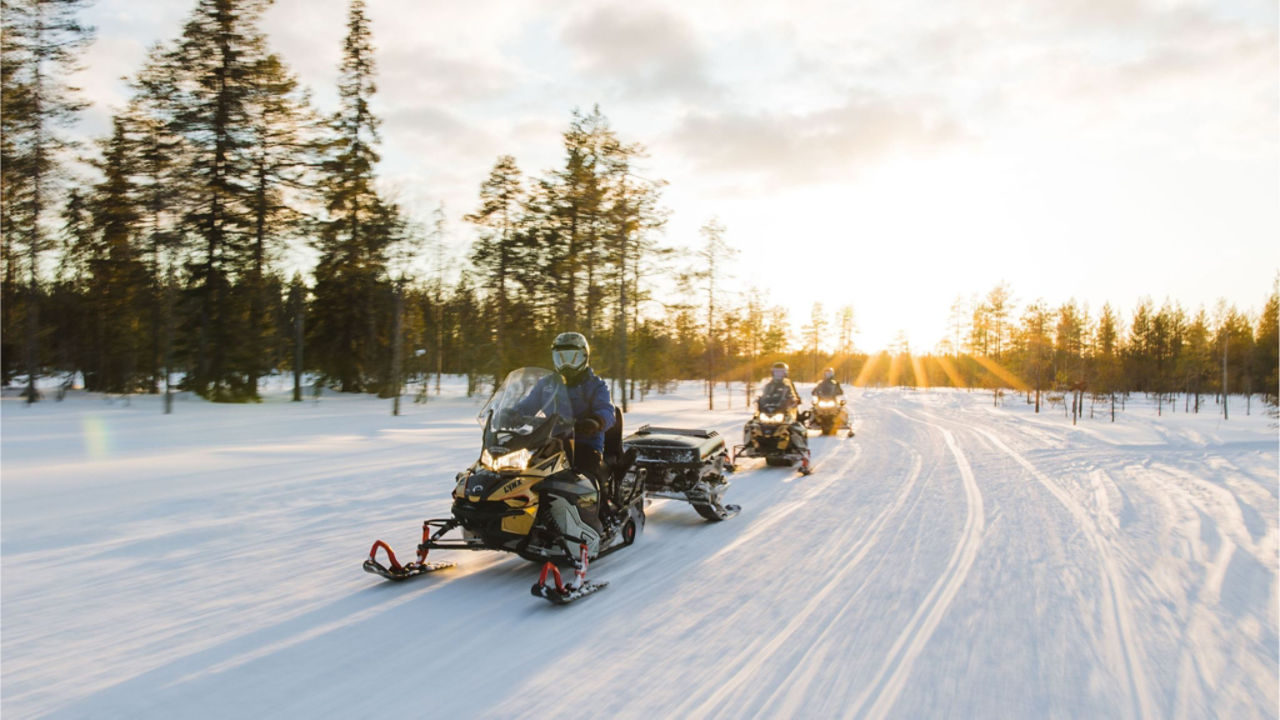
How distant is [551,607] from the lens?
5320 millimetres

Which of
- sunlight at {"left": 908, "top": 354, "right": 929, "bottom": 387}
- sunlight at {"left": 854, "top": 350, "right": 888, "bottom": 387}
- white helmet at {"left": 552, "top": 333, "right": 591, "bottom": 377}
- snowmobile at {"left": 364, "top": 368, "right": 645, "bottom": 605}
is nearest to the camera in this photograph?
snowmobile at {"left": 364, "top": 368, "right": 645, "bottom": 605}

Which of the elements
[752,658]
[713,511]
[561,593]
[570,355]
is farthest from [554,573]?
[713,511]

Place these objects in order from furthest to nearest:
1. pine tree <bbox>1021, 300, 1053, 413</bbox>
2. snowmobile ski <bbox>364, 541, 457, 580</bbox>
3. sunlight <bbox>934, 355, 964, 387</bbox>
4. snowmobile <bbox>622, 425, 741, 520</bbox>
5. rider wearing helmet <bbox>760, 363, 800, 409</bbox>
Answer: sunlight <bbox>934, 355, 964, 387</bbox>, pine tree <bbox>1021, 300, 1053, 413</bbox>, rider wearing helmet <bbox>760, 363, 800, 409</bbox>, snowmobile <bbox>622, 425, 741, 520</bbox>, snowmobile ski <bbox>364, 541, 457, 580</bbox>

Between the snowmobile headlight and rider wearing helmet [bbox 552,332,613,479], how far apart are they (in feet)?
2.66

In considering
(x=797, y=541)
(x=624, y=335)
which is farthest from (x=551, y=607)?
(x=624, y=335)

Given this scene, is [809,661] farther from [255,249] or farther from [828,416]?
[255,249]

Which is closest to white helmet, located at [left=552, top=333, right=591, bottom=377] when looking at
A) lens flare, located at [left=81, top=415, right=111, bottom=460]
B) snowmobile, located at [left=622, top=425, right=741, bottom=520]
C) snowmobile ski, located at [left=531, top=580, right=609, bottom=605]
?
snowmobile, located at [left=622, top=425, right=741, bottom=520]

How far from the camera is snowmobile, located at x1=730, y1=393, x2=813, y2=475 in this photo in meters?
13.1

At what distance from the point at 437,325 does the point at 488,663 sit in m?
41.1

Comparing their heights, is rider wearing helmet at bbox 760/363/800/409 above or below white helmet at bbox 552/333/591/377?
below

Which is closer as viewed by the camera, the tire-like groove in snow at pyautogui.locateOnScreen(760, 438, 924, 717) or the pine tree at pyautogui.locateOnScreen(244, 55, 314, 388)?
the tire-like groove in snow at pyautogui.locateOnScreen(760, 438, 924, 717)

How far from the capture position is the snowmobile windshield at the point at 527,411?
5715mm

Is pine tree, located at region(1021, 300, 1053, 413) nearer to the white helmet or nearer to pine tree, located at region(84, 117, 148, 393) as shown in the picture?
the white helmet

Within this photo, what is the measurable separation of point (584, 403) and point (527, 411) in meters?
0.92
